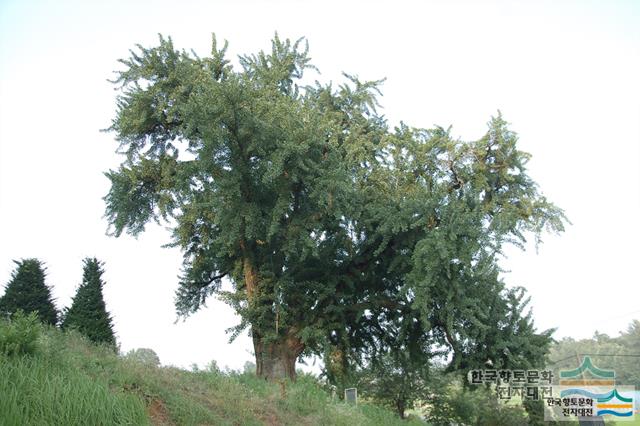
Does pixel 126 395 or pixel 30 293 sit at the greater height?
pixel 30 293

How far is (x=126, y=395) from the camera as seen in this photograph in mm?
7113

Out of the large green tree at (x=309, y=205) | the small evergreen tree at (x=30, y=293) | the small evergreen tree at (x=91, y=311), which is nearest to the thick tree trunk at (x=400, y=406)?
the large green tree at (x=309, y=205)

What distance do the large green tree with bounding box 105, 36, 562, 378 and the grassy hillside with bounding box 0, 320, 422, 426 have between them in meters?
5.21

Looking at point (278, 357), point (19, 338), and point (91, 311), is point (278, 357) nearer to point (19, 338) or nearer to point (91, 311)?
point (91, 311)

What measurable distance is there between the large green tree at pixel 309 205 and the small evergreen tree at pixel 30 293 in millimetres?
4441

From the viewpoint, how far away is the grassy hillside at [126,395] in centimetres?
617

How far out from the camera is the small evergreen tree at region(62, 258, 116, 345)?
1306 centimetres

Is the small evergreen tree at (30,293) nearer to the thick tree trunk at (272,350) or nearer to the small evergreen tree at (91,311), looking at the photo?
the small evergreen tree at (91,311)

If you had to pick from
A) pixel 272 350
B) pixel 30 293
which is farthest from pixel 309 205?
pixel 30 293

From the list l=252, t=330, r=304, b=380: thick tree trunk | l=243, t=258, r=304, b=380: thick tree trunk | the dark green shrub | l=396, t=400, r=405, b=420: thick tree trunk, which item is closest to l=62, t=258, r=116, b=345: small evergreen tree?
l=243, t=258, r=304, b=380: thick tree trunk

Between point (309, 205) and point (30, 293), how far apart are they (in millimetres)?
8258

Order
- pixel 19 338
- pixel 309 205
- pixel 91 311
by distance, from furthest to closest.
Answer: pixel 309 205
pixel 91 311
pixel 19 338

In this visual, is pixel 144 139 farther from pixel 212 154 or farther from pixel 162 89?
pixel 212 154

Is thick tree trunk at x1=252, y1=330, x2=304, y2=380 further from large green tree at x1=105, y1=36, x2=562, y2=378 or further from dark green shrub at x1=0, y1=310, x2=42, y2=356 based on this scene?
dark green shrub at x1=0, y1=310, x2=42, y2=356
